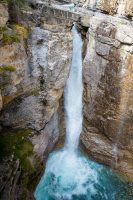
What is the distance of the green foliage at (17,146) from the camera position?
1194 centimetres

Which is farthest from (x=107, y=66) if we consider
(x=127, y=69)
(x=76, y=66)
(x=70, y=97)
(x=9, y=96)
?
(x=9, y=96)

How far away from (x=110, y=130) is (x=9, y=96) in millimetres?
5523

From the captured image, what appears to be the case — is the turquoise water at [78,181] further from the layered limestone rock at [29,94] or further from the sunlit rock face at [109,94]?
the layered limestone rock at [29,94]

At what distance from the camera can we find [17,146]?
12359mm

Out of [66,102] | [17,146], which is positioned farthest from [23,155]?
[66,102]

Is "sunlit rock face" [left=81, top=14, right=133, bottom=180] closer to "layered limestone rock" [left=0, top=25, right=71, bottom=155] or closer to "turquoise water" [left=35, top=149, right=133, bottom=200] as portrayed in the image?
"turquoise water" [left=35, top=149, right=133, bottom=200]

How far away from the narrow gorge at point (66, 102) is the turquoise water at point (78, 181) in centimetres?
5

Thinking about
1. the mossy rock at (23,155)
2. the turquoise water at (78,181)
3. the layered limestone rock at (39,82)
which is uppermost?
the layered limestone rock at (39,82)

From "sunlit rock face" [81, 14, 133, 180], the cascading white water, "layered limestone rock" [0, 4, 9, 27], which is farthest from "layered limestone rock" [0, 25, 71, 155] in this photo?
"sunlit rock face" [81, 14, 133, 180]

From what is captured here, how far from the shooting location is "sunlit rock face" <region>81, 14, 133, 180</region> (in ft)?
40.9

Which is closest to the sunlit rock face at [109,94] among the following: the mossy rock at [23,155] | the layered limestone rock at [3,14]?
the mossy rock at [23,155]

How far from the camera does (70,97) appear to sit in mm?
14797

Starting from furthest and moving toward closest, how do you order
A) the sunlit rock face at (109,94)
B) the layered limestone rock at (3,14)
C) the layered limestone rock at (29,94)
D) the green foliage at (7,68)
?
the sunlit rock face at (109,94)
the layered limestone rock at (29,94)
the green foliage at (7,68)
the layered limestone rock at (3,14)

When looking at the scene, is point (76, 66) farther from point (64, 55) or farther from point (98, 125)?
point (98, 125)
